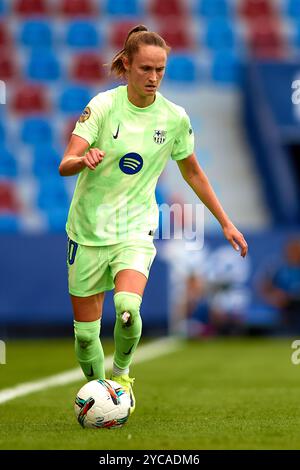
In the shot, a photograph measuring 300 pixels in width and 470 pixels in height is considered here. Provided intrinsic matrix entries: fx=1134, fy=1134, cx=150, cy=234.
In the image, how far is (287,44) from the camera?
2311 cm

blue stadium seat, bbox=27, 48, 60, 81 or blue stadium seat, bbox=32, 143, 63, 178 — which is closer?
blue stadium seat, bbox=32, 143, 63, 178

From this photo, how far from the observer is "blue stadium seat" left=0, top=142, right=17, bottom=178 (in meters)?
20.1

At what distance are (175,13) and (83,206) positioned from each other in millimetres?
17572

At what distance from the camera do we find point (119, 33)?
23172 millimetres

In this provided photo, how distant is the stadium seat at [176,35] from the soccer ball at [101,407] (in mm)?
17142

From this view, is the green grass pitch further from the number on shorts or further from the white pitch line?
the number on shorts

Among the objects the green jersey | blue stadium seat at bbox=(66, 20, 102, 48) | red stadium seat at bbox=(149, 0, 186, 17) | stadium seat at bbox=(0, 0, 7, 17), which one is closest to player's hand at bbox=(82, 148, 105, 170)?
the green jersey

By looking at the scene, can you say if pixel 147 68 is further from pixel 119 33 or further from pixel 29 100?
pixel 119 33

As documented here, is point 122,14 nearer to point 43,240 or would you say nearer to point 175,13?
point 175,13

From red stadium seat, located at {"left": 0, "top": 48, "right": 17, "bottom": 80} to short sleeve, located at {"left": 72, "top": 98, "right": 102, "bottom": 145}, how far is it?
611 inches

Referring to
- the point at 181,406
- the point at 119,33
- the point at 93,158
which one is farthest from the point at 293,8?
the point at 93,158

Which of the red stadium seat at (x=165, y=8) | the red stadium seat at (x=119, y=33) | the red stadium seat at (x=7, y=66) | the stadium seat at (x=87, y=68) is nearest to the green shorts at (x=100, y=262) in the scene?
the red stadium seat at (x=7, y=66)

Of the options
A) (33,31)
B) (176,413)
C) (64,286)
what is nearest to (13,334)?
(64,286)

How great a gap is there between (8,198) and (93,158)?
538 inches
